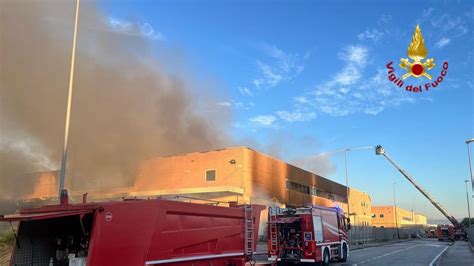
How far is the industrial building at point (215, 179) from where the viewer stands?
1395 inches

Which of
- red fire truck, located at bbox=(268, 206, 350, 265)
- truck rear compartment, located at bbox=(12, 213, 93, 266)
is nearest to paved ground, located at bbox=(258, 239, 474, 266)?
red fire truck, located at bbox=(268, 206, 350, 265)

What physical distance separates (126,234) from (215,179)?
1218 inches

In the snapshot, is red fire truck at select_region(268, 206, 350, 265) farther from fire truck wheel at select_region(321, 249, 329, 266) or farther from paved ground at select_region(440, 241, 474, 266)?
paved ground at select_region(440, 241, 474, 266)

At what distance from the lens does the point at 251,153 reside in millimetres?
37656

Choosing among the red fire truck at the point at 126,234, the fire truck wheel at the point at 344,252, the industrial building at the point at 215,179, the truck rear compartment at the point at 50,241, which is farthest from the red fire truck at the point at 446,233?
the truck rear compartment at the point at 50,241

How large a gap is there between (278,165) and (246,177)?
7035 mm

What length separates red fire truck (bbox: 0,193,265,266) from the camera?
6.59m

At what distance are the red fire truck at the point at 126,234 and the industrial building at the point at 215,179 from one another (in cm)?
2453

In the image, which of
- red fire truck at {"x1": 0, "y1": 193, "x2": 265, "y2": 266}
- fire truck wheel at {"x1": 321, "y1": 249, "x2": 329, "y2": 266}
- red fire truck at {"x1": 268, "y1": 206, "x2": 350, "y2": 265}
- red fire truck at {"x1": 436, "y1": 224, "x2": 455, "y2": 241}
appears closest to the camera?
red fire truck at {"x1": 0, "y1": 193, "x2": 265, "y2": 266}

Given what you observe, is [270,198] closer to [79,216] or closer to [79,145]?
[79,145]

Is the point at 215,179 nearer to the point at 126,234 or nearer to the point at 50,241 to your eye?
the point at 50,241

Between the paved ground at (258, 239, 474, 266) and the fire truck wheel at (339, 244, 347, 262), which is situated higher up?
the fire truck wheel at (339, 244, 347, 262)

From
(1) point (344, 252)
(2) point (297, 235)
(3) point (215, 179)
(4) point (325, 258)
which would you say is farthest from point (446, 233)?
(2) point (297, 235)

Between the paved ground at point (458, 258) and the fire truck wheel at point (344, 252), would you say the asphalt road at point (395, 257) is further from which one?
the paved ground at point (458, 258)
